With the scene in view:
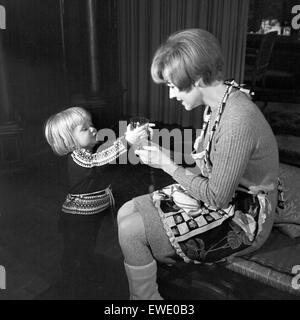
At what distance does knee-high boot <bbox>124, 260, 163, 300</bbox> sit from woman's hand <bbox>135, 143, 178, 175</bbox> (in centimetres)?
38

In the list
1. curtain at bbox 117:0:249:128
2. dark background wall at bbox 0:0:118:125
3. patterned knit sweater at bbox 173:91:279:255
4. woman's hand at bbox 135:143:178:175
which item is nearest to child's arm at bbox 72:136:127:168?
woman's hand at bbox 135:143:178:175

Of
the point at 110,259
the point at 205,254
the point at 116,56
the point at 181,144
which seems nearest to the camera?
the point at 205,254

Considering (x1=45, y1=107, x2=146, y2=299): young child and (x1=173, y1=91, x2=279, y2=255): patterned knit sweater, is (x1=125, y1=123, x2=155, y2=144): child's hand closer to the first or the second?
(x1=45, y1=107, x2=146, y2=299): young child

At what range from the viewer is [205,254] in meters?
1.49

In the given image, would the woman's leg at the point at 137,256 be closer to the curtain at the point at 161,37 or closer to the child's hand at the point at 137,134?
the child's hand at the point at 137,134

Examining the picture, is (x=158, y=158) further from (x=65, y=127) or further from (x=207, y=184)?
(x=65, y=127)

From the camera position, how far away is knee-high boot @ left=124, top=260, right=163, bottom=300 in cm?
157

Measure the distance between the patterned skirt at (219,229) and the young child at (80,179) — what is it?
443 millimetres

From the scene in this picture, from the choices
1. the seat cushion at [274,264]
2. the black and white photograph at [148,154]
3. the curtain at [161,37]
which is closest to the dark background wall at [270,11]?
the black and white photograph at [148,154]

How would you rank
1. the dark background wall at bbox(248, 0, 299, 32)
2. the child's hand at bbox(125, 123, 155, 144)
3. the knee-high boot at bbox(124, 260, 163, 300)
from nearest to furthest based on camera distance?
the knee-high boot at bbox(124, 260, 163, 300)
the child's hand at bbox(125, 123, 155, 144)
the dark background wall at bbox(248, 0, 299, 32)

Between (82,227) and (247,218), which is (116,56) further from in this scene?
(247,218)

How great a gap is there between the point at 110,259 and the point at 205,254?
0.98 metres

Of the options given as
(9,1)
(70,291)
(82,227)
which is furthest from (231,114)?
(9,1)

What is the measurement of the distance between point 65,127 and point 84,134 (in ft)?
0.31
